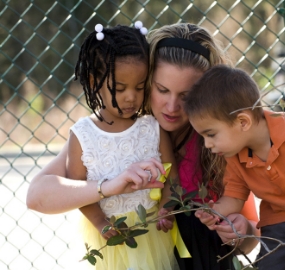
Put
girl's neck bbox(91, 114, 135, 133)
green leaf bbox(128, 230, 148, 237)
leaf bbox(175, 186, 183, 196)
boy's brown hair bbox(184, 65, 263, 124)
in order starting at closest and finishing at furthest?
leaf bbox(175, 186, 183, 196), green leaf bbox(128, 230, 148, 237), boy's brown hair bbox(184, 65, 263, 124), girl's neck bbox(91, 114, 135, 133)

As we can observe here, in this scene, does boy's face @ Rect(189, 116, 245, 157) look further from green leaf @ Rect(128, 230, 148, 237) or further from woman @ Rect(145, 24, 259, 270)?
green leaf @ Rect(128, 230, 148, 237)

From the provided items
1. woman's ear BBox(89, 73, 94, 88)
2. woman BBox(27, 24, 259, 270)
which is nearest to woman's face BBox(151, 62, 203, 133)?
woman BBox(27, 24, 259, 270)

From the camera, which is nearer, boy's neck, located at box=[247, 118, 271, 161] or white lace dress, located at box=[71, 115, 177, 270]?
boy's neck, located at box=[247, 118, 271, 161]

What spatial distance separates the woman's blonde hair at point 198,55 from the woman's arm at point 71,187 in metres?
0.38

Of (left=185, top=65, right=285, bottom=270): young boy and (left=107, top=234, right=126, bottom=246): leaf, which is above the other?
(left=185, top=65, right=285, bottom=270): young boy

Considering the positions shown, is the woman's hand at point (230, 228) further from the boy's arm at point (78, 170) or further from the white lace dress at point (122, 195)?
the boy's arm at point (78, 170)

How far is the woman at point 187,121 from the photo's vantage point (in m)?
2.39

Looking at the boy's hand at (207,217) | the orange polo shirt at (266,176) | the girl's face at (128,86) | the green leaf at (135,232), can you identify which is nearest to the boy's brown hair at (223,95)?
the orange polo shirt at (266,176)

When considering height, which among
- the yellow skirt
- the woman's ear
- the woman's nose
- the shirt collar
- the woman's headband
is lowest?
the yellow skirt

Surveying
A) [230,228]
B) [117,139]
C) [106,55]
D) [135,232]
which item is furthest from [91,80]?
[230,228]

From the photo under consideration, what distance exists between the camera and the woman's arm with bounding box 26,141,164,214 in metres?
2.16

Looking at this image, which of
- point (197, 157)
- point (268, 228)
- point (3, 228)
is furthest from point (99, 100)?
point (3, 228)

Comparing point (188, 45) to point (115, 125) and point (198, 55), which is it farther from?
point (115, 125)

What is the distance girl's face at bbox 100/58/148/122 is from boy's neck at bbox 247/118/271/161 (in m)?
0.46
